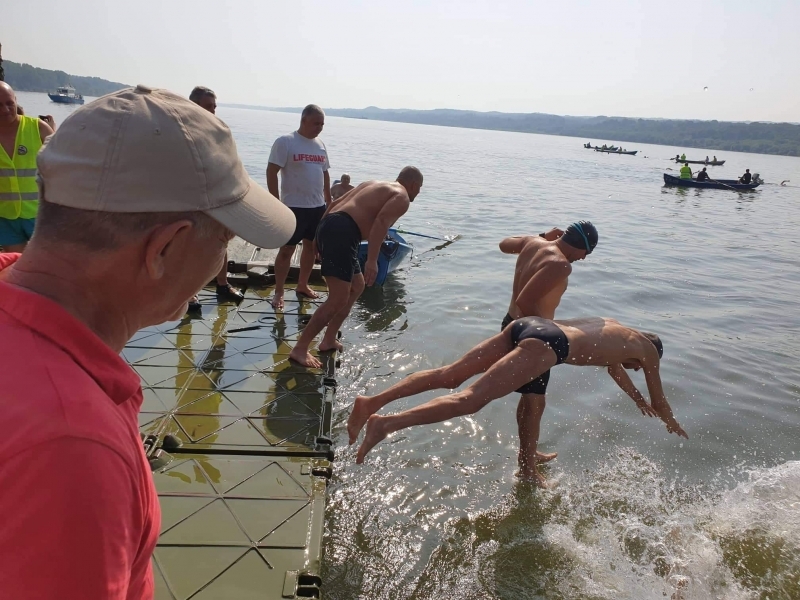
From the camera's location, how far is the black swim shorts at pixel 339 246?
520cm

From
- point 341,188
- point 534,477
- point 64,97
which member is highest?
point 64,97

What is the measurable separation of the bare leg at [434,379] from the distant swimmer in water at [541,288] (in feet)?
1.48

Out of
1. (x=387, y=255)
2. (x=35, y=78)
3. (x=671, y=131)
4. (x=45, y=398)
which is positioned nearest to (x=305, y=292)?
(x=387, y=255)

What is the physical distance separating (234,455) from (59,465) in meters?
3.15

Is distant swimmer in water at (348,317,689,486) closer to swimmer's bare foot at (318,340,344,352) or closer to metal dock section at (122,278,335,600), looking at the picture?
metal dock section at (122,278,335,600)

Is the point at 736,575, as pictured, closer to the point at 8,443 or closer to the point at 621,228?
the point at 8,443

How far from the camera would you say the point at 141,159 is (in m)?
1.05

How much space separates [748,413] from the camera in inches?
259

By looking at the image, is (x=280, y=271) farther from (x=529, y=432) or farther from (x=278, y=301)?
(x=529, y=432)

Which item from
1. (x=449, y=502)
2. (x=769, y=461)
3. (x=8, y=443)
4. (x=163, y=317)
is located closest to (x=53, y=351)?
(x=8, y=443)

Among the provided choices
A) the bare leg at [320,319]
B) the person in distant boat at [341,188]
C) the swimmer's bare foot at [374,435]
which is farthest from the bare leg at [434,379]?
the person in distant boat at [341,188]

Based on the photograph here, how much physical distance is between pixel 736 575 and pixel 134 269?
186 inches

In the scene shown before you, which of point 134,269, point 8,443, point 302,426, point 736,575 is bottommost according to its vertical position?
point 736,575

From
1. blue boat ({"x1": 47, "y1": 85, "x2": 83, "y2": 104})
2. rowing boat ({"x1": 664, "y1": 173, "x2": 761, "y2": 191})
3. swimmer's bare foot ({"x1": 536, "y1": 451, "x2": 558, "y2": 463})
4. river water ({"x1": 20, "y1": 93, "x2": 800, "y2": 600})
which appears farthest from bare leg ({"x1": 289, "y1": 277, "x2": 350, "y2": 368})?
blue boat ({"x1": 47, "y1": 85, "x2": 83, "y2": 104})
